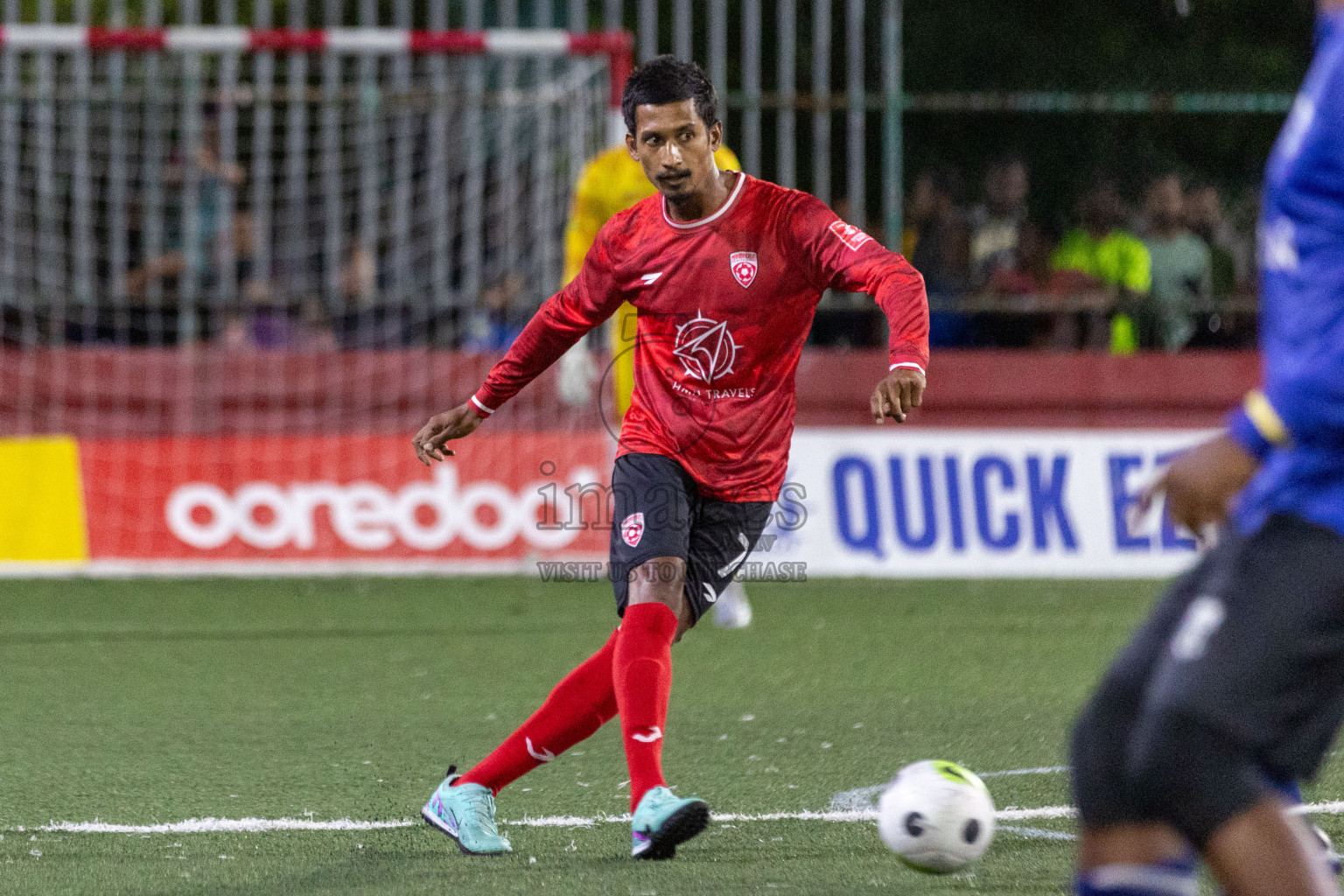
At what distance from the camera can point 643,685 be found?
13.6 feet

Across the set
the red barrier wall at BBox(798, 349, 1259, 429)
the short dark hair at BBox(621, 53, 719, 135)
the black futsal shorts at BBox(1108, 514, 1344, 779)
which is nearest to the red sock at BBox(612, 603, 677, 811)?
the short dark hair at BBox(621, 53, 719, 135)

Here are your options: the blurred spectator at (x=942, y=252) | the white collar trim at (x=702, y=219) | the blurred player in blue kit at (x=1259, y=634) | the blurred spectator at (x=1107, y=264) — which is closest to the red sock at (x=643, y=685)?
the white collar trim at (x=702, y=219)

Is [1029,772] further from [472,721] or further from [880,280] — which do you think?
[472,721]

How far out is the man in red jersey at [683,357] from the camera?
170 inches

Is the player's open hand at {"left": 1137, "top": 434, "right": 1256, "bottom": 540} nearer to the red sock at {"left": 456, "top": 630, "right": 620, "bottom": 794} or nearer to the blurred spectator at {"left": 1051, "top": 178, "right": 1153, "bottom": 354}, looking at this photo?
the red sock at {"left": 456, "top": 630, "right": 620, "bottom": 794}

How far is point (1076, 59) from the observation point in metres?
13.4

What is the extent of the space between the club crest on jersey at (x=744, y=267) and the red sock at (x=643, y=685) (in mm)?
821

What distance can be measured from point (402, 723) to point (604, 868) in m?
2.12

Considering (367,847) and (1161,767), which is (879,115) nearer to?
(367,847)

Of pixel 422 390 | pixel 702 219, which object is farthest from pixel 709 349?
pixel 422 390

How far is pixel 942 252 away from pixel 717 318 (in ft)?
22.3

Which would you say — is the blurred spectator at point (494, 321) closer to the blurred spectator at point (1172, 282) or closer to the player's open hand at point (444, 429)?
the blurred spectator at point (1172, 282)

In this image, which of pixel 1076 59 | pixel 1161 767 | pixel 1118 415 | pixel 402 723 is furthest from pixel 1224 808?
pixel 1076 59

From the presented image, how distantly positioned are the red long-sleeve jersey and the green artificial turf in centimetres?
95
